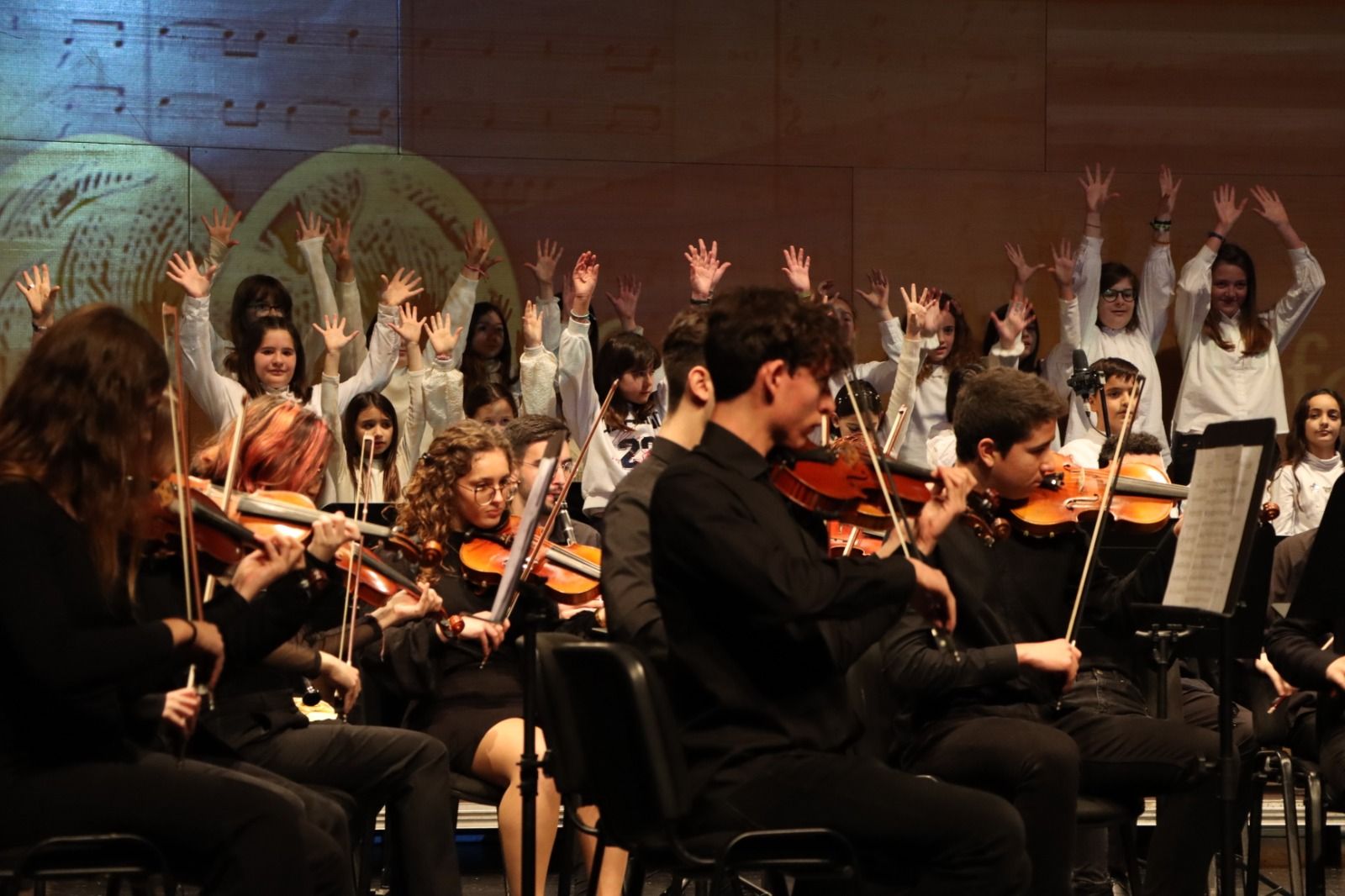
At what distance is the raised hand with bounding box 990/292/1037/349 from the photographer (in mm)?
6363

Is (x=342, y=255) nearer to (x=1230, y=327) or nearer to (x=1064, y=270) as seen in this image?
(x=1064, y=270)

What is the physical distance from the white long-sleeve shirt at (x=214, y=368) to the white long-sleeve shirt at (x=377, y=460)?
0.24ft

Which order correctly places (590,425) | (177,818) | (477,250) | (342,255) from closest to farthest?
(177,818)
(590,425)
(477,250)
(342,255)

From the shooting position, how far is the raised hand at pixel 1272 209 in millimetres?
6754

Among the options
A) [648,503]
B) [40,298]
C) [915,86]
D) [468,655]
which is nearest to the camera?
[648,503]

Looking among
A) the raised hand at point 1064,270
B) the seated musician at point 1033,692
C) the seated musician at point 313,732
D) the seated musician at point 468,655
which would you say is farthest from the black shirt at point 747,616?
the raised hand at point 1064,270

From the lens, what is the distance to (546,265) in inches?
254

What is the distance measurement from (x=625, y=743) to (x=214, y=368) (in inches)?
150

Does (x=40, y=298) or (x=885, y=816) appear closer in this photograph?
(x=885, y=816)

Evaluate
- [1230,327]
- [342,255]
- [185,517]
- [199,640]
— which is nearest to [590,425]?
[342,255]

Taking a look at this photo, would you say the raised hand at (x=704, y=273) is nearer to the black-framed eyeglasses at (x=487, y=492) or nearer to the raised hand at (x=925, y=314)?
the raised hand at (x=925, y=314)

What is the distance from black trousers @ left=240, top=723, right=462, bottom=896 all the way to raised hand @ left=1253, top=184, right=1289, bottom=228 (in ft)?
15.7

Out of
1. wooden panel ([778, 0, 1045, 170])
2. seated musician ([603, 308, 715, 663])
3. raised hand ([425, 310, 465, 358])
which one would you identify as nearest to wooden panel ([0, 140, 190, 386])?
raised hand ([425, 310, 465, 358])

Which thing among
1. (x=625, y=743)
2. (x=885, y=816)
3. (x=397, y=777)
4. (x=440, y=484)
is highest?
(x=440, y=484)
